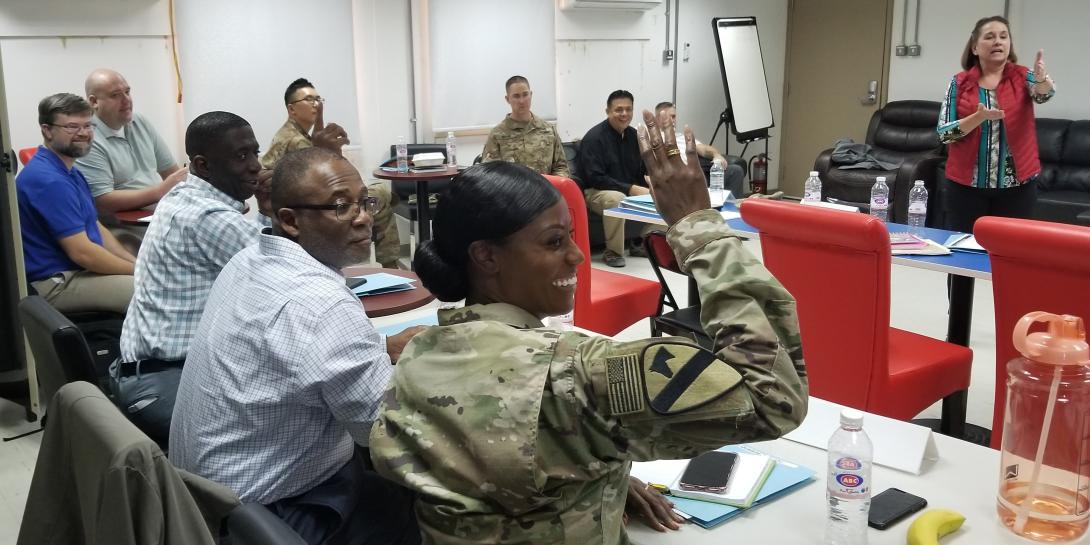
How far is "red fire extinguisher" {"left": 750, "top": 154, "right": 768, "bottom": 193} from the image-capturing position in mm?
9086

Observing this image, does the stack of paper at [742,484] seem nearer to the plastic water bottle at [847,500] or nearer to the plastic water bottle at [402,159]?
the plastic water bottle at [847,500]

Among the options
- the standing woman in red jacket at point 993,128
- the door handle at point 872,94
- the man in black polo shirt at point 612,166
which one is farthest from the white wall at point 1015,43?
the standing woman in red jacket at point 993,128

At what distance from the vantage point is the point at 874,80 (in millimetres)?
8758

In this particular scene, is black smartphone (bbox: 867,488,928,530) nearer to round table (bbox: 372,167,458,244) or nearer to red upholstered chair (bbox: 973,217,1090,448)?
red upholstered chair (bbox: 973,217,1090,448)

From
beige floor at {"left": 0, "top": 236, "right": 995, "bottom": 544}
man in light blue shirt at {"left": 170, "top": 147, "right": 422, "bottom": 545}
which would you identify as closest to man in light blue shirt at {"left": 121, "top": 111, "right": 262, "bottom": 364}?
beige floor at {"left": 0, "top": 236, "right": 995, "bottom": 544}

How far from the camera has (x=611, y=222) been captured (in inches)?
262

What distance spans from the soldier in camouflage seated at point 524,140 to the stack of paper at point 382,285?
3736 mm

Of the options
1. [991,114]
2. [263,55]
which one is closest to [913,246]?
[991,114]

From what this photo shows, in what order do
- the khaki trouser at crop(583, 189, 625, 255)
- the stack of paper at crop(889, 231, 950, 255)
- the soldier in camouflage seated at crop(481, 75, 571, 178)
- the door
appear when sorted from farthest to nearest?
the door → the soldier in camouflage seated at crop(481, 75, 571, 178) → the khaki trouser at crop(583, 189, 625, 255) → the stack of paper at crop(889, 231, 950, 255)

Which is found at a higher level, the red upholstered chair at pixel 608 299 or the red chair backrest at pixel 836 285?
the red chair backrest at pixel 836 285

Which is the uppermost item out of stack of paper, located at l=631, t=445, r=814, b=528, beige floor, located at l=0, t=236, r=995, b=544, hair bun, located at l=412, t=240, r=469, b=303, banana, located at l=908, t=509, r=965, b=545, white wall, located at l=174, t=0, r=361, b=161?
white wall, located at l=174, t=0, r=361, b=161

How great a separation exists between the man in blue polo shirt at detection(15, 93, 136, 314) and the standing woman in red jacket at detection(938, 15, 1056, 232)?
3.65 m

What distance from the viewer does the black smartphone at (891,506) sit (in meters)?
1.44

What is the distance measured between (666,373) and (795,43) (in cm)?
911
